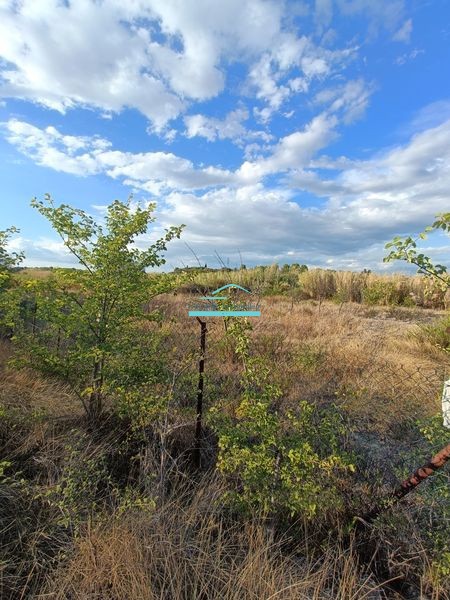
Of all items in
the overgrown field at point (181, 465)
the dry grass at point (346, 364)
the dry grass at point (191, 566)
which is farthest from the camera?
the dry grass at point (346, 364)

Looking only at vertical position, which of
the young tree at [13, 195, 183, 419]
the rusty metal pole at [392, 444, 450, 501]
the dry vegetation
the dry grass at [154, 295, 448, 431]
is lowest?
the dry vegetation

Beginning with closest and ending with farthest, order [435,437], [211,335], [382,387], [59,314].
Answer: [435,437], [59,314], [382,387], [211,335]

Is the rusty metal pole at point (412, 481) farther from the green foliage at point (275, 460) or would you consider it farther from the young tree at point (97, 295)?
the young tree at point (97, 295)

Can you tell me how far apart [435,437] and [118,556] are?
5.83 ft

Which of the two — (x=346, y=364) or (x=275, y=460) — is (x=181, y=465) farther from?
(x=346, y=364)

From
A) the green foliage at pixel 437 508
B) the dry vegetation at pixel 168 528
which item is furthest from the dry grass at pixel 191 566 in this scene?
the green foliage at pixel 437 508

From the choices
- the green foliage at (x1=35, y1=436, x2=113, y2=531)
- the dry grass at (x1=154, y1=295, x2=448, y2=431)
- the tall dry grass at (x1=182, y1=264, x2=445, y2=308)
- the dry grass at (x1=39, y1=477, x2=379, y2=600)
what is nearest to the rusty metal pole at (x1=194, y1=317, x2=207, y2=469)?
the dry grass at (x1=154, y1=295, x2=448, y2=431)

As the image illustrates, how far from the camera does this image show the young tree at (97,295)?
2953 mm

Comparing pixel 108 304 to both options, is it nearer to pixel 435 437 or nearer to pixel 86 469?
pixel 86 469

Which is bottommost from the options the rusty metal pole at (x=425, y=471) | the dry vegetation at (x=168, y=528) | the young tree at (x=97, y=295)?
the dry vegetation at (x=168, y=528)

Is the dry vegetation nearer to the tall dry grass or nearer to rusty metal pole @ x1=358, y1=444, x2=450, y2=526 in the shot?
rusty metal pole @ x1=358, y1=444, x2=450, y2=526

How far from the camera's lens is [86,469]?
2.47m

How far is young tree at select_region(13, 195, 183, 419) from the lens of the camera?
2.95 meters

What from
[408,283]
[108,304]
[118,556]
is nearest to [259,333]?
[108,304]
